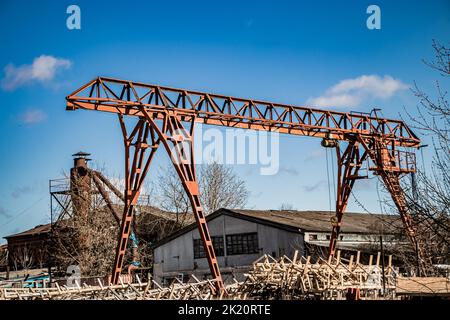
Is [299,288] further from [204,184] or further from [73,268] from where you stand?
[204,184]

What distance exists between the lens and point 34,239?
51969mm

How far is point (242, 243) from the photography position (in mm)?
30016

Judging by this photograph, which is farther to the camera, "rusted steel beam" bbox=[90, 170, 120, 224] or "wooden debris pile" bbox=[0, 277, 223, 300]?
"rusted steel beam" bbox=[90, 170, 120, 224]

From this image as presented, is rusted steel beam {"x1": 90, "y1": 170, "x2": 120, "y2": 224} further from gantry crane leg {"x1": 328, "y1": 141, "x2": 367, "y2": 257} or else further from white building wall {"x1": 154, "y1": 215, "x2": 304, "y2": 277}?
gantry crane leg {"x1": 328, "y1": 141, "x2": 367, "y2": 257}

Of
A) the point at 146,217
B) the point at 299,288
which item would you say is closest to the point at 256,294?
the point at 299,288

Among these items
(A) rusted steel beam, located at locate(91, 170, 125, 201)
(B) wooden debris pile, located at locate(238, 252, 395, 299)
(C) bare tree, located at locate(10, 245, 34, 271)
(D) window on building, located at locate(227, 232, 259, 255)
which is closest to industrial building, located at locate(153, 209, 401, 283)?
(D) window on building, located at locate(227, 232, 259, 255)

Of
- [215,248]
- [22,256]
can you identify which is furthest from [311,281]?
[22,256]

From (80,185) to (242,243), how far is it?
1349 cm

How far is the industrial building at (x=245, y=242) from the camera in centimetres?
2753

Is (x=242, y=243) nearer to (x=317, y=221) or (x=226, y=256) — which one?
(x=226, y=256)

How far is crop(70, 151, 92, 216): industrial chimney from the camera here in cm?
3728

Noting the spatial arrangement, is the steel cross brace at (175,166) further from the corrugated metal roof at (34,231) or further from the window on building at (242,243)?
the corrugated metal roof at (34,231)
